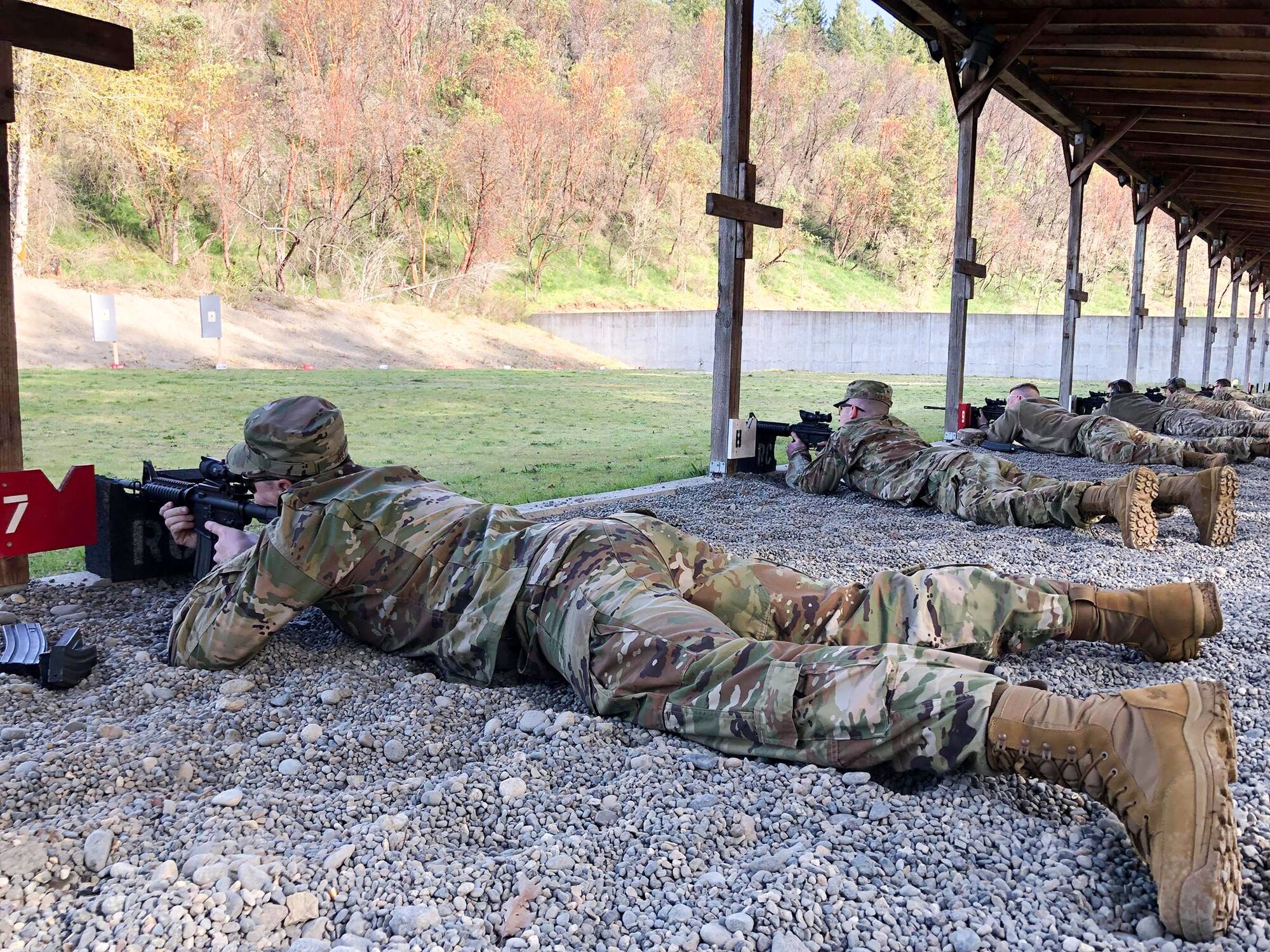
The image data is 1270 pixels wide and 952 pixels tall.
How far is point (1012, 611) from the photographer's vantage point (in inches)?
90.4

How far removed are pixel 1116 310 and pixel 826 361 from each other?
18763 mm

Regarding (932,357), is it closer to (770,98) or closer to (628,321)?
(628,321)

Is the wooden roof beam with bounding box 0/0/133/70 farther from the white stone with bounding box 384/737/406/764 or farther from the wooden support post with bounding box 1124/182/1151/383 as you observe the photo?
the wooden support post with bounding box 1124/182/1151/383

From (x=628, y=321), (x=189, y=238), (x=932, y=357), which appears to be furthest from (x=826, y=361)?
(x=189, y=238)

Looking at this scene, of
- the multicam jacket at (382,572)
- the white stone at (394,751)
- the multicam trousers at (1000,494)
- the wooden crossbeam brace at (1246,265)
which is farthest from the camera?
the wooden crossbeam brace at (1246,265)

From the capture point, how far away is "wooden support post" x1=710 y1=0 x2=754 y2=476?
540cm

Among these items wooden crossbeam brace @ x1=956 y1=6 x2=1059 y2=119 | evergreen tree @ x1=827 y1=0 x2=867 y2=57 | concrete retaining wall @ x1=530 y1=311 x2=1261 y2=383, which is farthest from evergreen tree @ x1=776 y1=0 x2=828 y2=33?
wooden crossbeam brace @ x1=956 y1=6 x2=1059 y2=119

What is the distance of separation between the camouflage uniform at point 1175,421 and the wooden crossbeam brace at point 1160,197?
12.2 ft

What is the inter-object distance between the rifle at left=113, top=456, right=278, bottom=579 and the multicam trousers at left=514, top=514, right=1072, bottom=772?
2.88 ft

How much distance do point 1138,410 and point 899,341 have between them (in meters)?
14.5

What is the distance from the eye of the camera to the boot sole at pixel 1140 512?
388cm

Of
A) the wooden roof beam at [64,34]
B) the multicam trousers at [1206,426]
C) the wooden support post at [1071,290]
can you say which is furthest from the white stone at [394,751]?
the wooden support post at [1071,290]

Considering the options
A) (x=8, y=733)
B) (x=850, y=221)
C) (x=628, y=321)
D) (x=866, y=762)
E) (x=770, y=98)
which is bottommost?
(x=8, y=733)

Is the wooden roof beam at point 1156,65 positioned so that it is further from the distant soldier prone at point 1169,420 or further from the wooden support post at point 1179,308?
the wooden support post at point 1179,308
